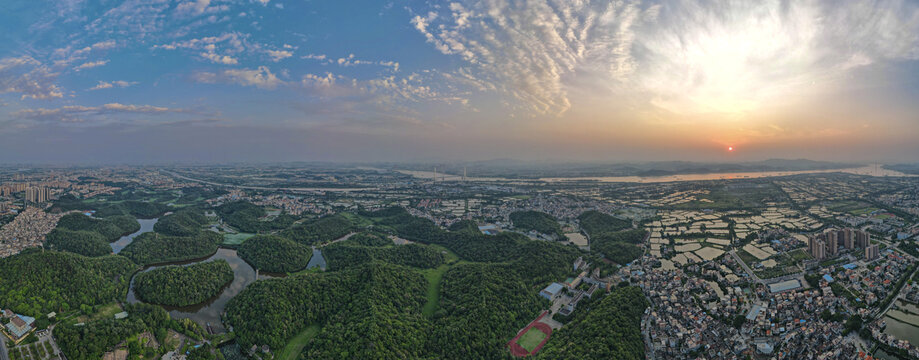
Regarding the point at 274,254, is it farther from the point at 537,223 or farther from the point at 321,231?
the point at 537,223

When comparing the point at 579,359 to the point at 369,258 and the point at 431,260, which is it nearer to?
the point at 431,260

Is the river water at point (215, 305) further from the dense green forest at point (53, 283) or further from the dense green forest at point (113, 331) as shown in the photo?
the dense green forest at point (53, 283)

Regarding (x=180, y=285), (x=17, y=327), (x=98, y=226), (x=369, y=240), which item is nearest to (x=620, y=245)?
(x=369, y=240)

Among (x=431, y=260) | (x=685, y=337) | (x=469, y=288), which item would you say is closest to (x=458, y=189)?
(x=431, y=260)

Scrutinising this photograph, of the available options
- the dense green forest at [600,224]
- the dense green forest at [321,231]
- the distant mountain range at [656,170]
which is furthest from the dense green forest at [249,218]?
the distant mountain range at [656,170]

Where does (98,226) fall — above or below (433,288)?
above

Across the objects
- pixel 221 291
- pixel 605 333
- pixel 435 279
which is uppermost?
pixel 605 333

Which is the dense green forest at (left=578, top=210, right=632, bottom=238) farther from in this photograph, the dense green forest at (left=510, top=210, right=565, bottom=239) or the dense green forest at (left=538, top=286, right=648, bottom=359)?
the dense green forest at (left=538, top=286, right=648, bottom=359)
